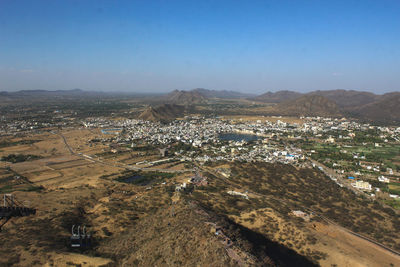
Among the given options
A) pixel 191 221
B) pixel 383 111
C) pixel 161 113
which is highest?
pixel 383 111

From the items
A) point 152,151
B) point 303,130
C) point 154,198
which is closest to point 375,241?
point 154,198

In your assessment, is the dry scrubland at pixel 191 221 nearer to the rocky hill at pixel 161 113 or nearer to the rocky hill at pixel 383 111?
the rocky hill at pixel 161 113

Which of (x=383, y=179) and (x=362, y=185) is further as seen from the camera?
(x=383, y=179)

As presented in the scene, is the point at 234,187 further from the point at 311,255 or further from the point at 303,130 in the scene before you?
the point at 303,130

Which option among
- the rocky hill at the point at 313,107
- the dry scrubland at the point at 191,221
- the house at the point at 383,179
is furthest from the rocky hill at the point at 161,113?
the house at the point at 383,179

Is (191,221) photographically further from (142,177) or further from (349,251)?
(142,177)

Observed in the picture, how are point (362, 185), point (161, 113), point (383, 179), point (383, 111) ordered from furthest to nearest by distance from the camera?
point (383, 111)
point (161, 113)
point (383, 179)
point (362, 185)

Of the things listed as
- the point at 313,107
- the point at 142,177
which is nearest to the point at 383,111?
the point at 313,107
